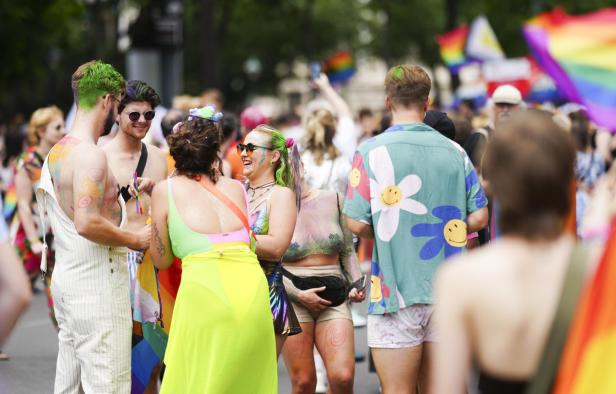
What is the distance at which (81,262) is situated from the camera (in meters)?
6.34

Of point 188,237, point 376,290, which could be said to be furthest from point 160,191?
point 376,290

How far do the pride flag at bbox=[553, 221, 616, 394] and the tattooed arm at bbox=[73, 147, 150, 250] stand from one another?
3.18 meters

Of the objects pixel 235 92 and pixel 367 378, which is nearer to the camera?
pixel 367 378

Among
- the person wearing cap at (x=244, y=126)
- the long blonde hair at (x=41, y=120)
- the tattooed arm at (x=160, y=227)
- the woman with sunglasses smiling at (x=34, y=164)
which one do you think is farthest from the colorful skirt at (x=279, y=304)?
the long blonde hair at (x=41, y=120)

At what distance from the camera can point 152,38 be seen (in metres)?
26.2

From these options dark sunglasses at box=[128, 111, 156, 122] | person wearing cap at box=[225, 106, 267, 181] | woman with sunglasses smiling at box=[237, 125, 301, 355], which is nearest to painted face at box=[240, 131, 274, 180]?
woman with sunglasses smiling at box=[237, 125, 301, 355]

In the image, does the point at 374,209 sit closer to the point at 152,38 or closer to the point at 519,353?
the point at 519,353

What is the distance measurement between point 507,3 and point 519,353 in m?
41.7

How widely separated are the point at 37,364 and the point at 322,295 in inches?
170

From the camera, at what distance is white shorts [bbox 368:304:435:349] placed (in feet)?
20.2

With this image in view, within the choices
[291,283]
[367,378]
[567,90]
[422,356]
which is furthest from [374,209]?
[367,378]

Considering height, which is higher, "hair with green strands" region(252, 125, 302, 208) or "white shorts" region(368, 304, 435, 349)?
"hair with green strands" region(252, 125, 302, 208)

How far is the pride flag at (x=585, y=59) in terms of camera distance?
4.09m

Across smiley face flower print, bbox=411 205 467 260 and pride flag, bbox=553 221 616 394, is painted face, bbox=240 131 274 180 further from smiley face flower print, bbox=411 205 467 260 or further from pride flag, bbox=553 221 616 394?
pride flag, bbox=553 221 616 394
